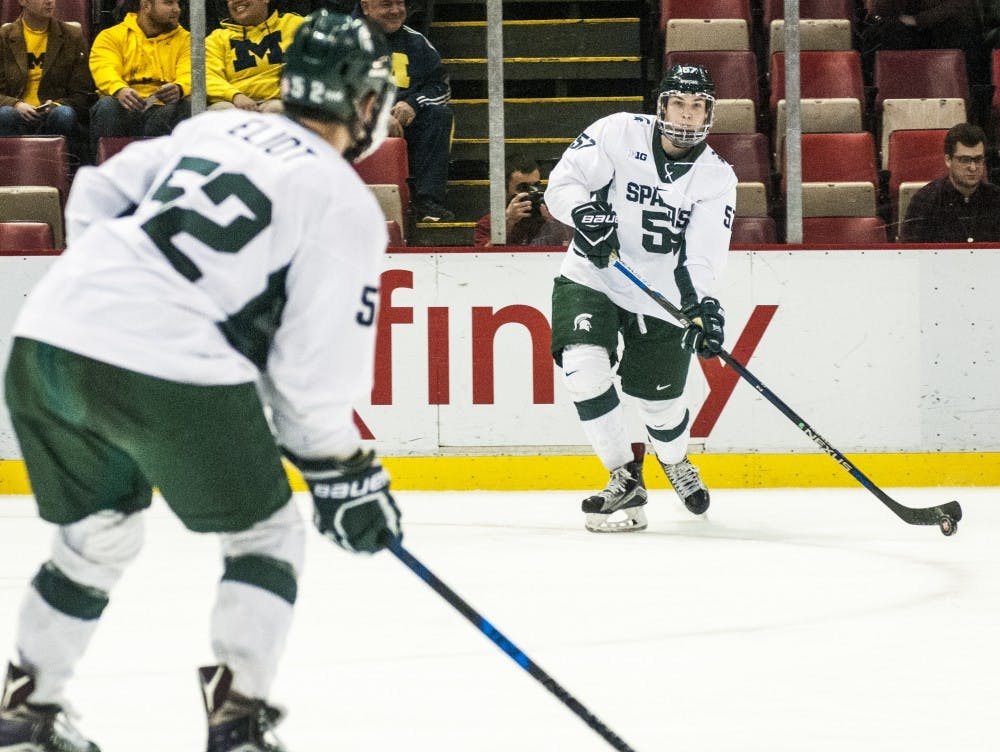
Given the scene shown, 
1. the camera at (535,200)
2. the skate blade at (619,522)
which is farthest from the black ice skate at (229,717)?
the camera at (535,200)

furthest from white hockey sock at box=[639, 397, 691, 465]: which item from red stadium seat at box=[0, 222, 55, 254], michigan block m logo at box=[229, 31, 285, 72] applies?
red stadium seat at box=[0, 222, 55, 254]

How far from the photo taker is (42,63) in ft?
19.9

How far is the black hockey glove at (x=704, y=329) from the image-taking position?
14.5ft

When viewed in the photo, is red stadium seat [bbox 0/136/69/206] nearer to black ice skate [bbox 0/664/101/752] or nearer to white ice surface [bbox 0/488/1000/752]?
white ice surface [bbox 0/488/1000/752]

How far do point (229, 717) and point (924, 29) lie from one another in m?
5.72

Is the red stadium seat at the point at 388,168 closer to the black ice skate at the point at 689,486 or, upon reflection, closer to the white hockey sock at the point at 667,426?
the white hockey sock at the point at 667,426

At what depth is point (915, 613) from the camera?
3146mm

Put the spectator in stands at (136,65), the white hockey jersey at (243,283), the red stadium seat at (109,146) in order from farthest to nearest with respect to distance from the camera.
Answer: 1. the spectator in stands at (136,65)
2. the red stadium seat at (109,146)
3. the white hockey jersey at (243,283)

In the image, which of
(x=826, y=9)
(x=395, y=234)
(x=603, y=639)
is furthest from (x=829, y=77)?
(x=603, y=639)

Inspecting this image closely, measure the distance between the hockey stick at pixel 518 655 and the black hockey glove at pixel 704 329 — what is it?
2515 millimetres

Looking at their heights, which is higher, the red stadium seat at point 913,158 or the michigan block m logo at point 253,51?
the michigan block m logo at point 253,51

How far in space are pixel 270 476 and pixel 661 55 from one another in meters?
5.50

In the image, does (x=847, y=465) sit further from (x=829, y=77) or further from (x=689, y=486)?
(x=829, y=77)

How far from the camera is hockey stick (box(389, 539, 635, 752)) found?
195 centimetres
